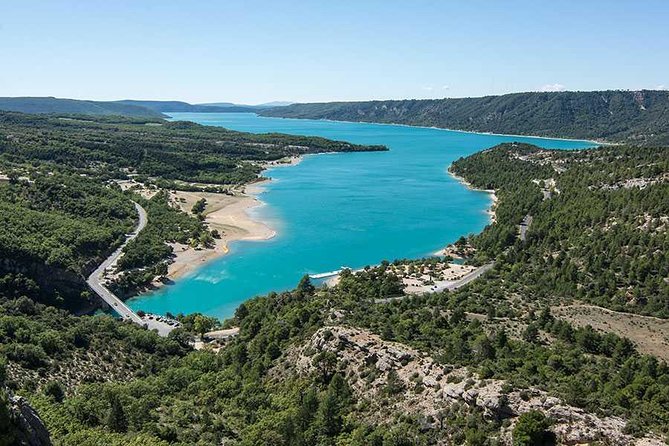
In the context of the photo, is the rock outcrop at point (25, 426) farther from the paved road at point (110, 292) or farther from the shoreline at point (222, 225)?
the shoreline at point (222, 225)

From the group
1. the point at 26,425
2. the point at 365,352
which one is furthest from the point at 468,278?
the point at 26,425

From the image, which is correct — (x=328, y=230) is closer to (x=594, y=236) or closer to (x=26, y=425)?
(x=594, y=236)

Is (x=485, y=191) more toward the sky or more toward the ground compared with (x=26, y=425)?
more toward the ground

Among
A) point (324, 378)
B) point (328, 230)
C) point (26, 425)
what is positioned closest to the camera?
point (26, 425)

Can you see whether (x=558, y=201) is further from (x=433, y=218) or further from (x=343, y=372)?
(x=343, y=372)

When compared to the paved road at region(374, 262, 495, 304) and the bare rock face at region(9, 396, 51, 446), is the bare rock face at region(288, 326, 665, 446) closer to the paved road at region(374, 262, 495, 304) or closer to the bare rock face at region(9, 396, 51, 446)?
the paved road at region(374, 262, 495, 304)

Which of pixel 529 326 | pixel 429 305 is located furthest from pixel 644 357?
pixel 429 305
